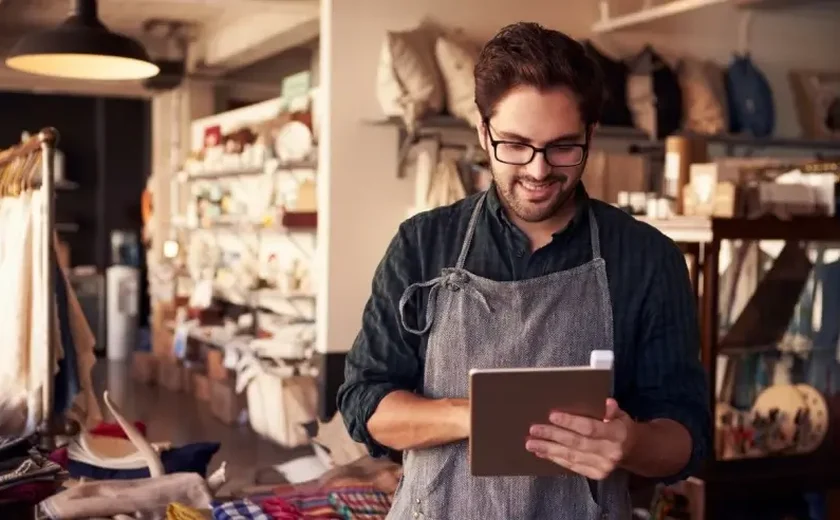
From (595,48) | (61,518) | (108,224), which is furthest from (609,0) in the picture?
(108,224)

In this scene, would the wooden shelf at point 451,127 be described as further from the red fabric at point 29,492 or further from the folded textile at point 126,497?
the red fabric at point 29,492

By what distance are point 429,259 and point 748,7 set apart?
4872 mm

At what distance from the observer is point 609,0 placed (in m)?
5.81

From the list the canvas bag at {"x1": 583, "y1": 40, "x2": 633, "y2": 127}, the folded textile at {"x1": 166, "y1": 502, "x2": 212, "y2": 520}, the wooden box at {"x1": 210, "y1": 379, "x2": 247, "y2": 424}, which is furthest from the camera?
the wooden box at {"x1": 210, "y1": 379, "x2": 247, "y2": 424}

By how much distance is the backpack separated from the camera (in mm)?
5730

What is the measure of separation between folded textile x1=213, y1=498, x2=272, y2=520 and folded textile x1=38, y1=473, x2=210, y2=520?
0.13 meters

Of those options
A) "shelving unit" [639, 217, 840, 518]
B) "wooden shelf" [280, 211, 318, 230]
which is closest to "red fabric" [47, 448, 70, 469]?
"shelving unit" [639, 217, 840, 518]

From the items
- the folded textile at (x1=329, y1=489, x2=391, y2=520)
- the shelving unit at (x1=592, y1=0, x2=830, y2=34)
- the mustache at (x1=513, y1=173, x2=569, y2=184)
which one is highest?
the shelving unit at (x1=592, y1=0, x2=830, y2=34)

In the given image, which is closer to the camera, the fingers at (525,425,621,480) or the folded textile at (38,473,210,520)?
the fingers at (525,425,621,480)

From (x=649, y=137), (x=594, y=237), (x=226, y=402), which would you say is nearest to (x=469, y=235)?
(x=594, y=237)

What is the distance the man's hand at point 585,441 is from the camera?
4.81ft

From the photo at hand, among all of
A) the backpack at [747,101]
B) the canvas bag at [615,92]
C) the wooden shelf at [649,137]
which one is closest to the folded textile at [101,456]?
the wooden shelf at [649,137]

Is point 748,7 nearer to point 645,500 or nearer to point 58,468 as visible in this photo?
point 645,500

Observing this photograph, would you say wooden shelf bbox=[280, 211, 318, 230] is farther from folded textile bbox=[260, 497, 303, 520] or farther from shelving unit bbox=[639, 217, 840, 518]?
folded textile bbox=[260, 497, 303, 520]
